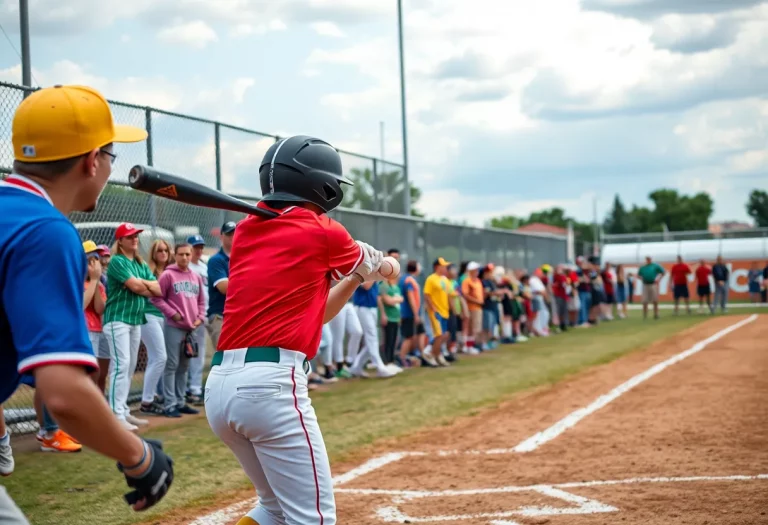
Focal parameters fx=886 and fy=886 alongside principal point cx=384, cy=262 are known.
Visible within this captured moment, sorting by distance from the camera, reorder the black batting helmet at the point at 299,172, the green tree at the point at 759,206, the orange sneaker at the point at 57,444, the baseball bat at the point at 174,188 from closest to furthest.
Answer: the baseball bat at the point at 174,188, the black batting helmet at the point at 299,172, the orange sneaker at the point at 57,444, the green tree at the point at 759,206

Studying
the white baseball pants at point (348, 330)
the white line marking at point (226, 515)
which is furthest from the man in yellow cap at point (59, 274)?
the white baseball pants at point (348, 330)

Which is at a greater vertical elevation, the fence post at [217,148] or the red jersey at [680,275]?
the fence post at [217,148]

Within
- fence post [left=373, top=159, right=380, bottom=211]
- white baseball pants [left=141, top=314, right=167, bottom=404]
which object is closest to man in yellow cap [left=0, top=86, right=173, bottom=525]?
white baseball pants [left=141, top=314, right=167, bottom=404]

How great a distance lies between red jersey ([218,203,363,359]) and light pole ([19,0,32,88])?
6.44m

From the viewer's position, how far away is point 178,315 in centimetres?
1021

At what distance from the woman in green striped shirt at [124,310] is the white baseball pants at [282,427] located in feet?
19.2

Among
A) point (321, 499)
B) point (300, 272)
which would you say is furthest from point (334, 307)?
point (321, 499)

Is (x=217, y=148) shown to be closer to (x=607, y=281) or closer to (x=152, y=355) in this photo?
(x=152, y=355)

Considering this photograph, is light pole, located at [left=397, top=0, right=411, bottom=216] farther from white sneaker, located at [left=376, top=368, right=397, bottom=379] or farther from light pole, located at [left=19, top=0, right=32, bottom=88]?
light pole, located at [left=19, top=0, right=32, bottom=88]

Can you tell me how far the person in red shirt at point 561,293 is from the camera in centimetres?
2523

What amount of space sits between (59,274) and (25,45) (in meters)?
7.82

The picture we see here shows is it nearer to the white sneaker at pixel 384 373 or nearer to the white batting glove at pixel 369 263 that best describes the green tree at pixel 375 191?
the white sneaker at pixel 384 373

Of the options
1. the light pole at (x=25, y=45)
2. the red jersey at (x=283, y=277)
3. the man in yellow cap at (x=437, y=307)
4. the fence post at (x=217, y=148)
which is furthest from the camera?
the man in yellow cap at (x=437, y=307)

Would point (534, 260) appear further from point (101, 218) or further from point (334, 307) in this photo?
point (334, 307)
